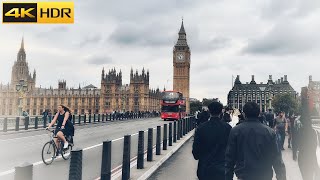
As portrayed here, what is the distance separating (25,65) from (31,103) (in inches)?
992

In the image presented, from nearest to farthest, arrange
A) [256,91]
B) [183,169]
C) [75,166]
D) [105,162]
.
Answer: [75,166] < [105,162] < [183,169] < [256,91]

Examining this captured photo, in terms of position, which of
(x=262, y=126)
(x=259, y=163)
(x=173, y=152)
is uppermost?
(x=262, y=126)

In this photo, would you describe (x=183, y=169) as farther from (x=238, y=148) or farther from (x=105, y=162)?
(x=238, y=148)

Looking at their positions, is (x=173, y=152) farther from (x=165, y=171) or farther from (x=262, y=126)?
(x=262, y=126)

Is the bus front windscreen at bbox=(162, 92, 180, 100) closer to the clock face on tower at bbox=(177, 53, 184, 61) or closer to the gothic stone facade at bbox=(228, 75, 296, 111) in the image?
the clock face on tower at bbox=(177, 53, 184, 61)

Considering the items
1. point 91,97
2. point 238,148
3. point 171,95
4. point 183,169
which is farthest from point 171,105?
point 91,97

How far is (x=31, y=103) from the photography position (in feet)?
520

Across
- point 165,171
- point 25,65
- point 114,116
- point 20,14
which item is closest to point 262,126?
point 165,171

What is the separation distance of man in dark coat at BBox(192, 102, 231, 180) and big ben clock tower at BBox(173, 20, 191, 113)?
146 m

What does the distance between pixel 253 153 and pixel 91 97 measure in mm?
154637

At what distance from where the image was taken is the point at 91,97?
156250 millimetres

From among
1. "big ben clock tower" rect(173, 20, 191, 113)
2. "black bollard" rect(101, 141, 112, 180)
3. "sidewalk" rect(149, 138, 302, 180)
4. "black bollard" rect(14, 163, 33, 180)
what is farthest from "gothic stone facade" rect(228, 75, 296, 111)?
"black bollard" rect(14, 163, 33, 180)

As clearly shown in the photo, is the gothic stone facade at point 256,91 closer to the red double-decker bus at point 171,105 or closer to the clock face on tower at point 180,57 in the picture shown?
the clock face on tower at point 180,57

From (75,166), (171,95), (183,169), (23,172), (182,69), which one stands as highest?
(182,69)
